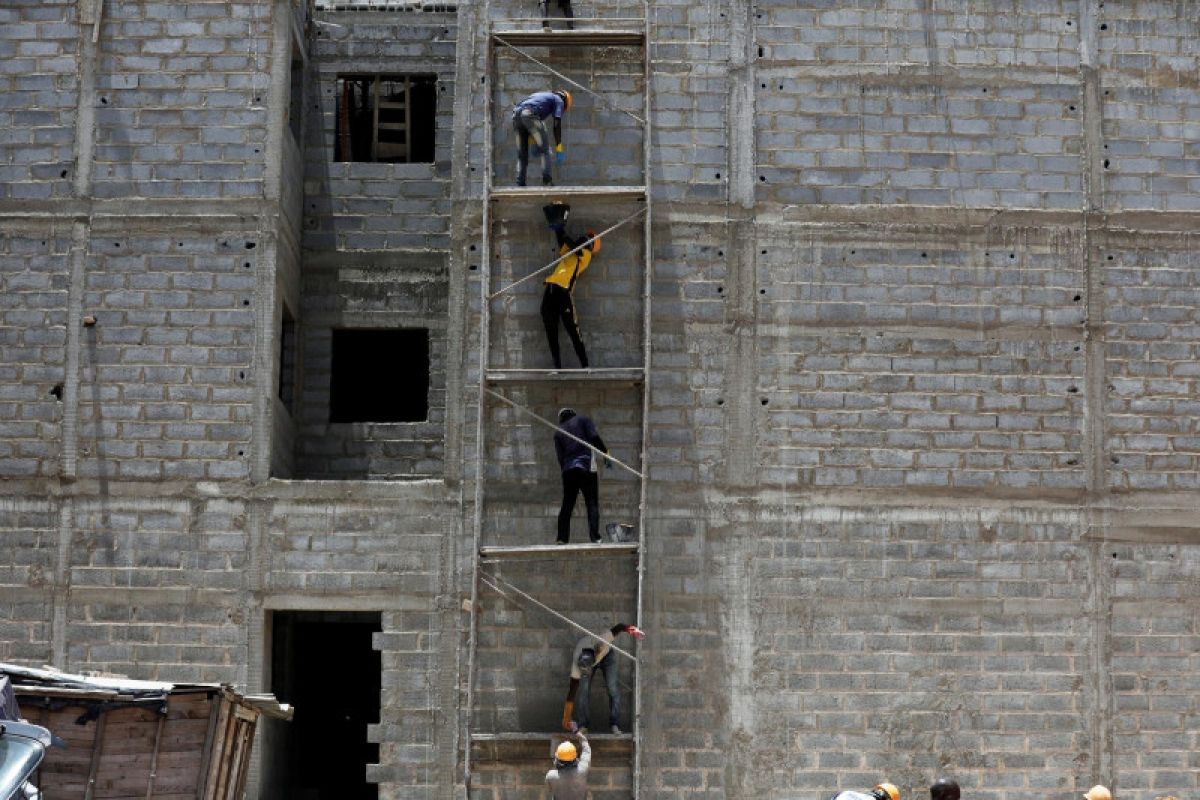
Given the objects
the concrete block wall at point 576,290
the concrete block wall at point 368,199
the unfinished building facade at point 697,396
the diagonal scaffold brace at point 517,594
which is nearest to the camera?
the diagonal scaffold brace at point 517,594

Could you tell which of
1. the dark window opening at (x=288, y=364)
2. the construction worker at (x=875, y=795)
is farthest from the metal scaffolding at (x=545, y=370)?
the construction worker at (x=875, y=795)

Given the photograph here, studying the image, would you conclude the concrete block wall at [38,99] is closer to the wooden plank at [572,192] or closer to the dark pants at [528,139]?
the wooden plank at [572,192]

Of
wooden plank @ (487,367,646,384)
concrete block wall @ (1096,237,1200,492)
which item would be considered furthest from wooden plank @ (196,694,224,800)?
concrete block wall @ (1096,237,1200,492)

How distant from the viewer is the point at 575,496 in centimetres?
1538

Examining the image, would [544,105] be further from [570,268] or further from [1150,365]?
[1150,365]

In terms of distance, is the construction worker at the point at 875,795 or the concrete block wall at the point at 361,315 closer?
the construction worker at the point at 875,795

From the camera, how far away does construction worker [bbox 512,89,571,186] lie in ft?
52.0

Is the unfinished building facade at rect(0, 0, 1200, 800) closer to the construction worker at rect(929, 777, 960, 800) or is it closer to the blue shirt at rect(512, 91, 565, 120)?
the blue shirt at rect(512, 91, 565, 120)

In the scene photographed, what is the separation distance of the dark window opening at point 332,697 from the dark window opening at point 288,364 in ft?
7.52

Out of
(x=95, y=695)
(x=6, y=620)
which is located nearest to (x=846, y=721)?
(x=95, y=695)

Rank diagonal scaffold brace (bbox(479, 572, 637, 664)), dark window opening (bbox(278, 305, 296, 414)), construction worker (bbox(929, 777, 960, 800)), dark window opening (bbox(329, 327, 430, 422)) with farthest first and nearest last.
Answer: dark window opening (bbox(329, 327, 430, 422))
dark window opening (bbox(278, 305, 296, 414))
diagonal scaffold brace (bbox(479, 572, 637, 664))
construction worker (bbox(929, 777, 960, 800))

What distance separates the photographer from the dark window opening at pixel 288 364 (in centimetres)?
1770

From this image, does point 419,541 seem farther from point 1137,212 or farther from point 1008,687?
point 1137,212

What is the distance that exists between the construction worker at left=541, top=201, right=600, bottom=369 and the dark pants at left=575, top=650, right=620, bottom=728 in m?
2.72
